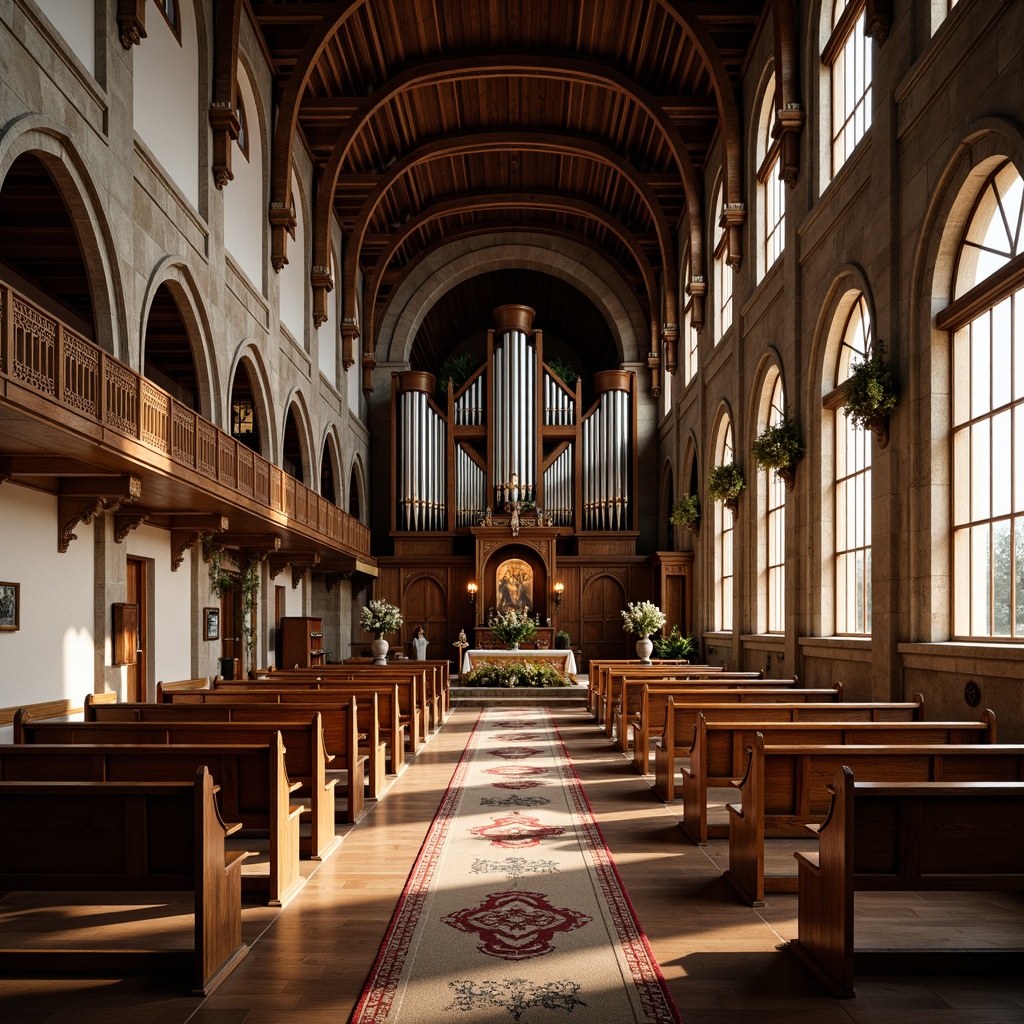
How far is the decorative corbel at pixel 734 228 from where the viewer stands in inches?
679

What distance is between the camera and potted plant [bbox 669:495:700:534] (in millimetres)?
22062

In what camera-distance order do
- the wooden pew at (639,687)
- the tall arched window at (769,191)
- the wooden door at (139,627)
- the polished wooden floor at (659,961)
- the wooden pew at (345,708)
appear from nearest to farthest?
1. the polished wooden floor at (659,961)
2. the wooden pew at (345,708)
3. the wooden pew at (639,687)
4. the wooden door at (139,627)
5. the tall arched window at (769,191)

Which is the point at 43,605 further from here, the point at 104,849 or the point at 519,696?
the point at 519,696

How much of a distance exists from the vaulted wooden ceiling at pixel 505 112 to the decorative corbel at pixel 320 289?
7 centimetres

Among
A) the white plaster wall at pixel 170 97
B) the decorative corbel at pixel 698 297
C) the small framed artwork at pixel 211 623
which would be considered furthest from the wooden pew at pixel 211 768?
the decorative corbel at pixel 698 297

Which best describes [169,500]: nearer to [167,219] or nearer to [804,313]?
[167,219]

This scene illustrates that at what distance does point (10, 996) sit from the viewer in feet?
14.8

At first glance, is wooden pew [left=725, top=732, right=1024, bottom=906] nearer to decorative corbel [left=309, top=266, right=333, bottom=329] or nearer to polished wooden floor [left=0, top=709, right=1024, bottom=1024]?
polished wooden floor [left=0, top=709, right=1024, bottom=1024]

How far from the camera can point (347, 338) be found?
2498 centimetres

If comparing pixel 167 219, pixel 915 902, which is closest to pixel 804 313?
pixel 167 219

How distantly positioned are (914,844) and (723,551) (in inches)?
642

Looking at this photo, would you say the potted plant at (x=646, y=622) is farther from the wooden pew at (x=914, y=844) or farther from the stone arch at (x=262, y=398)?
the wooden pew at (x=914, y=844)

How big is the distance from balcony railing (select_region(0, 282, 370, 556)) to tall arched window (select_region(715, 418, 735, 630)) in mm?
9062

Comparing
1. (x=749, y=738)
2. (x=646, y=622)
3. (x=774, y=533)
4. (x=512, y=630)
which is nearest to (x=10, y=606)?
(x=749, y=738)
